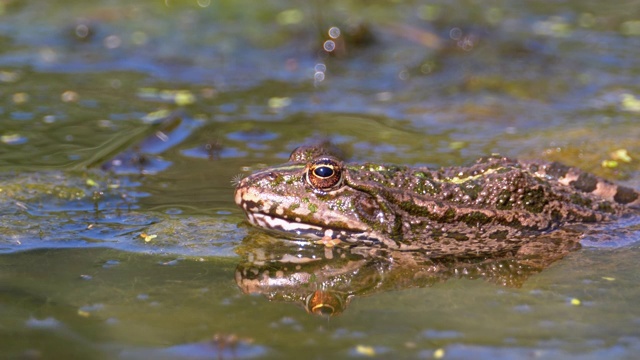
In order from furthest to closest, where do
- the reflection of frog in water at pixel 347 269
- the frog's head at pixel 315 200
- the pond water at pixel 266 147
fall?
the frog's head at pixel 315 200 → the reflection of frog in water at pixel 347 269 → the pond water at pixel 266 147

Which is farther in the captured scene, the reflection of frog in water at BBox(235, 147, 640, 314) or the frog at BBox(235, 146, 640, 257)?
the frog at BBox(235, 146, 640, 257)

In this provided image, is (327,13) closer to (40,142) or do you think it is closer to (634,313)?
(40,142)

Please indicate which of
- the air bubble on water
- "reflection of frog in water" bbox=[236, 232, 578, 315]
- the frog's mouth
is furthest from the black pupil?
the air bubble on water

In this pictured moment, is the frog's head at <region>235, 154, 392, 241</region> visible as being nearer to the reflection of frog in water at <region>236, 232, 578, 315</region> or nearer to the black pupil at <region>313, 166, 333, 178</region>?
the black pupil at <region>313, 166, 333, 178</region>

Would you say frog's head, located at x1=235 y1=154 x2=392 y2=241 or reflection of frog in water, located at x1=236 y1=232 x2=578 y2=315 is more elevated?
frog's head, located at x1=235 y1=154 x2=392 y2=241

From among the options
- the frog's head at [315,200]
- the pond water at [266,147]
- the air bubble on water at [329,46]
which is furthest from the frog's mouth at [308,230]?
the air bubble on water at [329,46]

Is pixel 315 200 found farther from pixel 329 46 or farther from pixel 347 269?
pixel 329 46

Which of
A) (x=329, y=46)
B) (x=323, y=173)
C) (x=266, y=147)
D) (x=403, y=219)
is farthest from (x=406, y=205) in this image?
(x=329, y=46)

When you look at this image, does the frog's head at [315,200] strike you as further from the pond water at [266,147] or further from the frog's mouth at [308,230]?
the pond water at [266,147]
